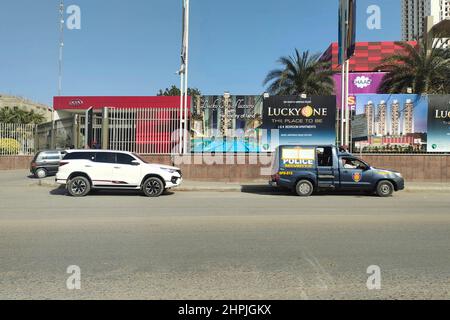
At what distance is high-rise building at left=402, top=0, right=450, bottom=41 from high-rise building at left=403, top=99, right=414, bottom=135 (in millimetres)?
32844

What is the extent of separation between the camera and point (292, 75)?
1277 inches

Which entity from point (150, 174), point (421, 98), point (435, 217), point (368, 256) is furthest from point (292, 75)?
point (368, 256)

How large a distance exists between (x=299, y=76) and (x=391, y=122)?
42.2 ft

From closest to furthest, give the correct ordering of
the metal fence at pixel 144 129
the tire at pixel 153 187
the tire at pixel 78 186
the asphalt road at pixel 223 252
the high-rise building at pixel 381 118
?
the asphalt road at pixel 223 252, the tire at pixel 78 186, the tire at pixel 153 187, the high-rise building at pixel 381 118, the metal fence at pixel 144 129

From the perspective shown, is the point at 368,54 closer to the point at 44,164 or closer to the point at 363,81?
the point at 363,81

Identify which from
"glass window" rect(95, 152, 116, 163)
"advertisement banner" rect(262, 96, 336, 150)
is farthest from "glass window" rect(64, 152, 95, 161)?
"advertisement banner" rect(262, 96, 336, 150)

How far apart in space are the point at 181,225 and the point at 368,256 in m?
3.81

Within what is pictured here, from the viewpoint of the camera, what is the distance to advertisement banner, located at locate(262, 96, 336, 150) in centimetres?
2023

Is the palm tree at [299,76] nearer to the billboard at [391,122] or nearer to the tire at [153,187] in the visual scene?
the billboard at [391,122]

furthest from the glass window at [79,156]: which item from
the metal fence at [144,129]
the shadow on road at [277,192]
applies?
the shadow on road at [277,192]

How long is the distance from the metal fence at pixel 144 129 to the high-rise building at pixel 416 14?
1522 inches

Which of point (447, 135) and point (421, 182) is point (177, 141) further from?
point (447, 135)

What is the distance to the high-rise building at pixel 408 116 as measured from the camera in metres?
20.3

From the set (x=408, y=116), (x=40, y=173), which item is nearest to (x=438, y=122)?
(x=408, y=116)
